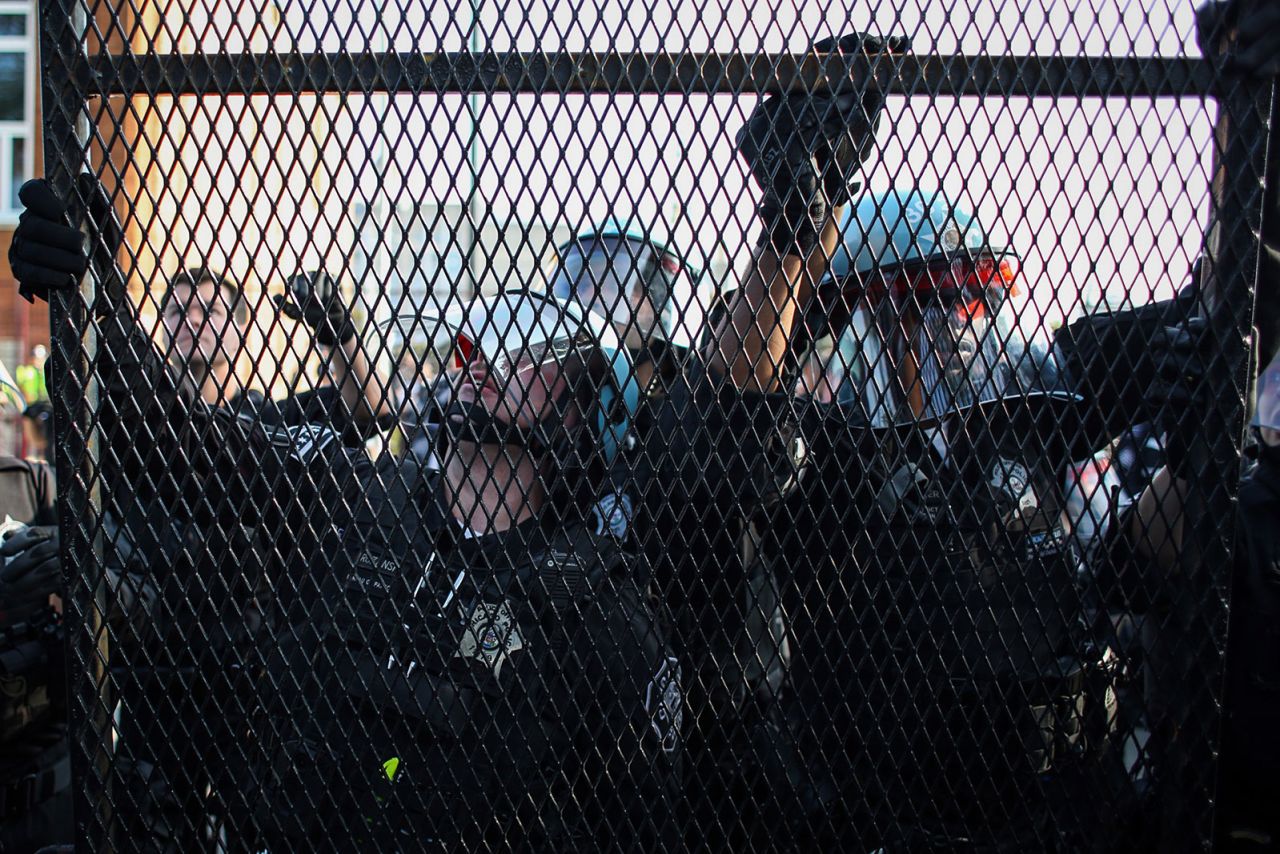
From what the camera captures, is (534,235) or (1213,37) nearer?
(1213,37)

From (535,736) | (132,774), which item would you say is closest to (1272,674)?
(535,736)

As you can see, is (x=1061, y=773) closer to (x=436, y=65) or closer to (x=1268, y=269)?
(x=1268, y=269)

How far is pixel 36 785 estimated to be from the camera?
237cm

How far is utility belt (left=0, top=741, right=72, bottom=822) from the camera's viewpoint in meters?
2.31

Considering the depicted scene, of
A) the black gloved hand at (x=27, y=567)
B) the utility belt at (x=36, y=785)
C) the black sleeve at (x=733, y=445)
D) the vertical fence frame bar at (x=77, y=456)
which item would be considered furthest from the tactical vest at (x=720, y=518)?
the utility belt at (x=36, y=785)

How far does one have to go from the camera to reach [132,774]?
1.22 m

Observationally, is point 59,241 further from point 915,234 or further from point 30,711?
point 30,711

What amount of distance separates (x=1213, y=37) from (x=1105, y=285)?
11.8 inches

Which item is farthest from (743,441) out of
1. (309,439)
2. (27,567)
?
(27,567)

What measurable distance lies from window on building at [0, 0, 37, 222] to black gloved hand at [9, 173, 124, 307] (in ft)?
34.1

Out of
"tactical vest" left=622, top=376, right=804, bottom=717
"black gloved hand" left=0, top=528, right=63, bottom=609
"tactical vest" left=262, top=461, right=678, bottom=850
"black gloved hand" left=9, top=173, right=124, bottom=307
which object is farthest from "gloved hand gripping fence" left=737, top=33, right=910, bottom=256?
"black gloved hand" left=0, top=528, right=63, bottom=609

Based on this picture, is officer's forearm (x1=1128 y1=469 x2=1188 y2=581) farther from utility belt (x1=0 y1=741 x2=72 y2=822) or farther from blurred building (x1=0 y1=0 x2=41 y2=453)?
blurred building (x1=0 y1=0 x2=41 y2=453)

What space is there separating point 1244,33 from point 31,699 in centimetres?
269

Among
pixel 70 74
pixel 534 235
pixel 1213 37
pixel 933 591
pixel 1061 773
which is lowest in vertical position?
pixel 1061 773
